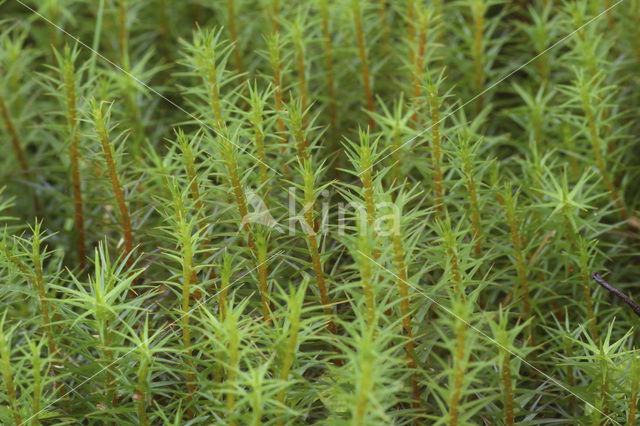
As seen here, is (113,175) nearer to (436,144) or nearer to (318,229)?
(318,229)

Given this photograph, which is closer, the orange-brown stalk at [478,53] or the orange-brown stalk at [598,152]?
the orange-brown stalk at [598,152]

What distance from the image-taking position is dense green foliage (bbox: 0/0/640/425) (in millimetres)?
627

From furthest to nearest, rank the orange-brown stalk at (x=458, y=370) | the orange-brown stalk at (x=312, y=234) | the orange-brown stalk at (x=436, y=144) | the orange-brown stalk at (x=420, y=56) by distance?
the orange-brown stalk at (x=420, y=56) → the orange-brown stalk at (x=436, y=144) → the orange-brown stalk at (x=312, y=234) → the orange-brown stalk at (x=458, y=370)

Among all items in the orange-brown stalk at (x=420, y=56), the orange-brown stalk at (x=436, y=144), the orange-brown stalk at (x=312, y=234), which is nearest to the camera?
the orange-brown stalk at (x=312, y=234)

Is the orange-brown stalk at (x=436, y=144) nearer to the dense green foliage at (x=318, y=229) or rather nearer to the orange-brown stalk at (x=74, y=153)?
the dense green foliage at (x=318, y=229)

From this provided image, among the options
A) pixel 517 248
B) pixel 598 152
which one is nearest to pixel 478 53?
pixel 598 152

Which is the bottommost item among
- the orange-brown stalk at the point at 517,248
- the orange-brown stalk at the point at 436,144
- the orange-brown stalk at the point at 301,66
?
the orange-brown stalk at the point at 517,248

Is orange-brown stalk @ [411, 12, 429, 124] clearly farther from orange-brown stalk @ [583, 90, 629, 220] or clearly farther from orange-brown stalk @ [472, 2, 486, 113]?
orange-brown stalk @ [583, 90, 629, 220]

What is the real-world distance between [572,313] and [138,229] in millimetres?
558

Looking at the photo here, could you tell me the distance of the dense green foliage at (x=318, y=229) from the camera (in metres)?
0.63

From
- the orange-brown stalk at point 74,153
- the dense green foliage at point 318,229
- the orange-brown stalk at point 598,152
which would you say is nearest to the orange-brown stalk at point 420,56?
the dense green foliage at point 318,229

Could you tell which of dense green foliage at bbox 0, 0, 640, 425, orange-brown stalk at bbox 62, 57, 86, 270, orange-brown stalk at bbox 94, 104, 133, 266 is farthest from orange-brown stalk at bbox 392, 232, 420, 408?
orange-brown stalk at bbox 62, 57, 86, 270

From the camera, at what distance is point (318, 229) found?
800mm

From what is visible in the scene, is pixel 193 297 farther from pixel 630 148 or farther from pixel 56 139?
pixel 630 148
